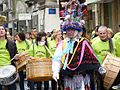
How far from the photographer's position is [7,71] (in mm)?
9984

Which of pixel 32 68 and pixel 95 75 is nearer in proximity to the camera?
pixel 95 75

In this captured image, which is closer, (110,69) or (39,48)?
(110,69)

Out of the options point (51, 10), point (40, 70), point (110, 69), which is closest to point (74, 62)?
point (110, 69)

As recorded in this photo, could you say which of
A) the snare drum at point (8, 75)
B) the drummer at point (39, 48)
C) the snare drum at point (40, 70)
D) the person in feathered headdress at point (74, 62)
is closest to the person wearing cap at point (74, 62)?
the person in feathered headdress at point (74, 62)

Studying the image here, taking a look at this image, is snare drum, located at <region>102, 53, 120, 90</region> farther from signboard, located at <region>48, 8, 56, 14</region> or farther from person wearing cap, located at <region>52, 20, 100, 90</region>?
signboard, located at <region>48, 8, 56, 14</region>

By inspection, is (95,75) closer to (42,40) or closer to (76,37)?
(76,37)

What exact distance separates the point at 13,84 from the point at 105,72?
2.56 m

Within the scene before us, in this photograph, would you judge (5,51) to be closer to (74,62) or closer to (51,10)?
(74,62)

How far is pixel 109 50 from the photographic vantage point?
9.55 meters

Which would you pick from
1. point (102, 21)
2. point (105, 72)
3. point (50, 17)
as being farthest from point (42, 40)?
point (50, 17)

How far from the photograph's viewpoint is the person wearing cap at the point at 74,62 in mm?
7727

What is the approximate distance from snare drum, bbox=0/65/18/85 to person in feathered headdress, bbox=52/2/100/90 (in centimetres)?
224

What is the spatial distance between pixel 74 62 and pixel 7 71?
265 centimetres

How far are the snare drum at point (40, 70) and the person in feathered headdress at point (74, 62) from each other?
2617 mm
